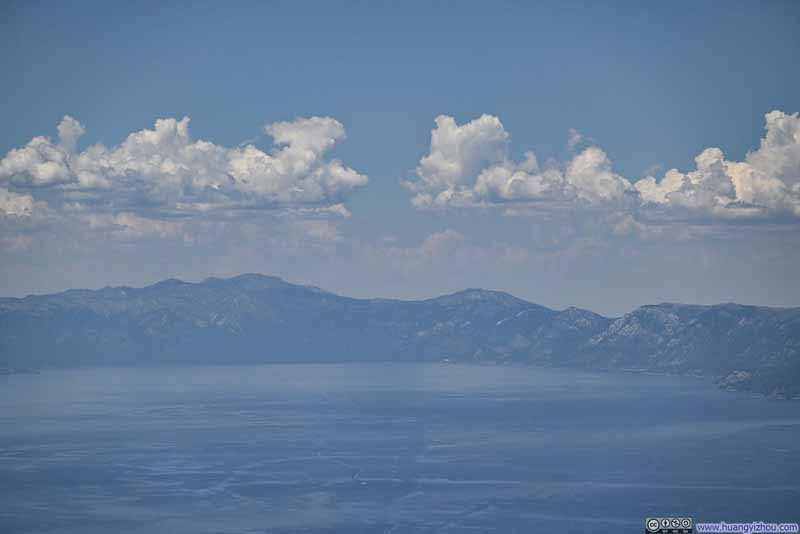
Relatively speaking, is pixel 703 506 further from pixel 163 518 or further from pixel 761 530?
pixel 163 518

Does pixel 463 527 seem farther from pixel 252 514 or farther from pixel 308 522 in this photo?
pixel 252 514

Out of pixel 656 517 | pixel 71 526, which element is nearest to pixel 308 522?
pixel 71 526

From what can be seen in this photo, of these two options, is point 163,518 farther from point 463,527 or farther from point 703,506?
point 703,506

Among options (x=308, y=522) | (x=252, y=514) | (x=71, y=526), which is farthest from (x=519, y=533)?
(x=71, y=526)

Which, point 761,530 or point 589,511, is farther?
point 589,511

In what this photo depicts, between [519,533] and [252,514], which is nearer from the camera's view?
[519,533]
